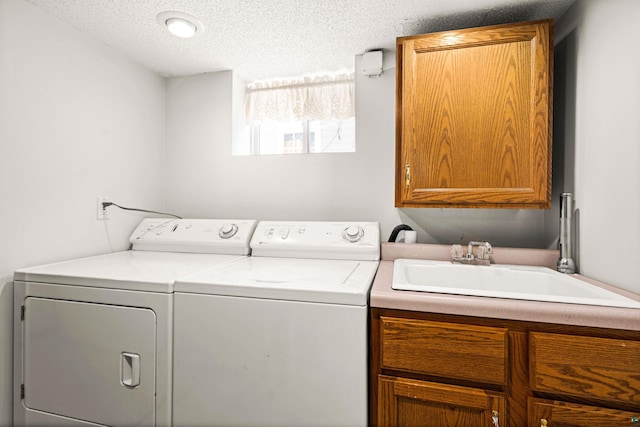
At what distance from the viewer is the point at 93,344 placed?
127 cm

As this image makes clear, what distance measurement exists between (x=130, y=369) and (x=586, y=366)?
1593 mm

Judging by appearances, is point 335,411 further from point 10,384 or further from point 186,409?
point 10,384

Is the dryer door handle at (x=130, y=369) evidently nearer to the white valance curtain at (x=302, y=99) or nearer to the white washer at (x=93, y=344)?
the white washer at (x=93, y=344)

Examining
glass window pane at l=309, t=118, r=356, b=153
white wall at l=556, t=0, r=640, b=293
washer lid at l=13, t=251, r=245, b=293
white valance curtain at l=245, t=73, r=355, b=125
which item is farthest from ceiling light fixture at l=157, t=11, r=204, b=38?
white wall at l=556, t=0, r=640, b=293

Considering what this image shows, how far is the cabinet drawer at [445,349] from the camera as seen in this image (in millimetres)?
984

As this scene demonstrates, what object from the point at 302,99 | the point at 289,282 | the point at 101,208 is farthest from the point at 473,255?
the point at 101,208

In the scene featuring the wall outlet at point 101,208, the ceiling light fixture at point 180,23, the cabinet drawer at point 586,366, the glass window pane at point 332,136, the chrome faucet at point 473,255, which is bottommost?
the cabinet drawer at point 586,366

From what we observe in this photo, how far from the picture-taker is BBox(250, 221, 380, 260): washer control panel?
171cm

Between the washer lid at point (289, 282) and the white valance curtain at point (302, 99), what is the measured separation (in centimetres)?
118

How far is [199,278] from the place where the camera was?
1.24 m

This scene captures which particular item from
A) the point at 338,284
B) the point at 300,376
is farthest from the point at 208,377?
the point at 338,284

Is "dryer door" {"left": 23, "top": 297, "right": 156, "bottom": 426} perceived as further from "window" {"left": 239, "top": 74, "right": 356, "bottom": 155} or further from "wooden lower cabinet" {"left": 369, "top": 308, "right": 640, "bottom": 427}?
"window" {"left": 239, "top": 74, "right": 356, "bottom": 155}

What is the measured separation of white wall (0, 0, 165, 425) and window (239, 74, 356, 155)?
31.4 inches

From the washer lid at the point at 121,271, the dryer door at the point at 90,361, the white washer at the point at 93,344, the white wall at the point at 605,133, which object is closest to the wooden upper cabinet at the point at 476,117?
Answer: the white wall at the point at 605,133
